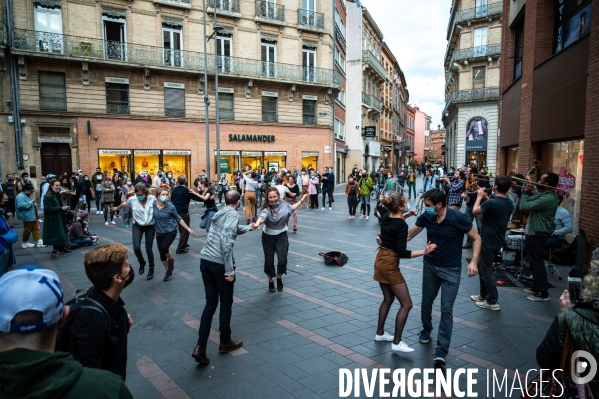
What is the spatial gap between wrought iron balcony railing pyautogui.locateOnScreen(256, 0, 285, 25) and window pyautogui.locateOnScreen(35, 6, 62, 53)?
40.5ft

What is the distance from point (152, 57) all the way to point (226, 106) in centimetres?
555

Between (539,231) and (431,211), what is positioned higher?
(431,211)

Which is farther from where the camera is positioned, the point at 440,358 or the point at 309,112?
the point at 309,112

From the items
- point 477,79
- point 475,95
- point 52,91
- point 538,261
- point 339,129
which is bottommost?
point 538,261

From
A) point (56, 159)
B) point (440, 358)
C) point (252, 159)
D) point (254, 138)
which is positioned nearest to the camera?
point (440, 358)

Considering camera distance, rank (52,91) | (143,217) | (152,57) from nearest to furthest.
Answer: (143,217) → (52,91) → (152,57)

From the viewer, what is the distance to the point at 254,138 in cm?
2944

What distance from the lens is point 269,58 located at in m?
30.0

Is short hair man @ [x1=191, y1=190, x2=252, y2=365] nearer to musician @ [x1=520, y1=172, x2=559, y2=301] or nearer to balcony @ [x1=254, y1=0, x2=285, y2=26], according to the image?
musician @ [x1=520, y1=172, x2=559, y2=301]

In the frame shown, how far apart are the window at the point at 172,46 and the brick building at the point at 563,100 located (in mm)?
19388

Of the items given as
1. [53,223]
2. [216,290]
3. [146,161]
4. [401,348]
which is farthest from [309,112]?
[401,348]

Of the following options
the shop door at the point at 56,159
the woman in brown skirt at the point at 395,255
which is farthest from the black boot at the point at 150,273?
the shop door at the point at 56,159

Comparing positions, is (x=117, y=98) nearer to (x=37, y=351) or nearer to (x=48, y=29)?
(x=48, y=29)

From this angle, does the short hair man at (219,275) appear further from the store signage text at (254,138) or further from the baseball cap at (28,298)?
the store signage text at (254,138)
